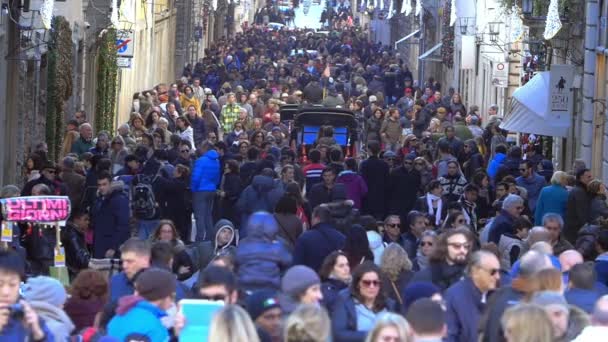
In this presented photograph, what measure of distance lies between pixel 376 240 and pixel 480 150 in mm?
13060

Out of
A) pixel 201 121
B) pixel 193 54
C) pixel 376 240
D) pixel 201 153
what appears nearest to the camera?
pixel 376 240

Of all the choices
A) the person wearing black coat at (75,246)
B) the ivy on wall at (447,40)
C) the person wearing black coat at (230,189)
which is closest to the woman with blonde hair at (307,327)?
the person wearing black coat at (75,246)

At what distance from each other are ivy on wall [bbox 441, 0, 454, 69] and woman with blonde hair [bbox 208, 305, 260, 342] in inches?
1660

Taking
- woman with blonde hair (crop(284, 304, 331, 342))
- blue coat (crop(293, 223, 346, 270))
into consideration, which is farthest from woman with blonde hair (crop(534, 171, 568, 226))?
woman with blonde hair (crop(284, 304, 331, 342))

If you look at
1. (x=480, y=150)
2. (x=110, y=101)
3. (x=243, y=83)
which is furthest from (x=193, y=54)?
(x=480, y=150)

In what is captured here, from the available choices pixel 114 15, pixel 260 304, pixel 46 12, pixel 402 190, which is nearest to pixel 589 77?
pixel 402 190

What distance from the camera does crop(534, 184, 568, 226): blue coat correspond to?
67.7 ft

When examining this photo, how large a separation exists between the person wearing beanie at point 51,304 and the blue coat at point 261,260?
8.31 ft

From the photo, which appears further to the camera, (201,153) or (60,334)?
(201,153)

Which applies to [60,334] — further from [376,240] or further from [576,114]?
[576,114]

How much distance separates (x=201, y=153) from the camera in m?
25.0

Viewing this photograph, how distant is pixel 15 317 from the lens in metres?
10.2

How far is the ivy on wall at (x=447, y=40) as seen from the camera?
5172 cm

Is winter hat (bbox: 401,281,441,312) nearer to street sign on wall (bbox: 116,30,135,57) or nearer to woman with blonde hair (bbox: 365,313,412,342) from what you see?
woman with blonde hair (bbox: 365,313,412,342)
